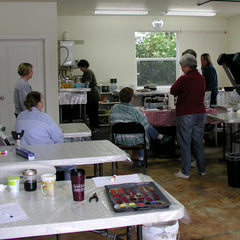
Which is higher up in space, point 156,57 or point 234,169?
point 156,57

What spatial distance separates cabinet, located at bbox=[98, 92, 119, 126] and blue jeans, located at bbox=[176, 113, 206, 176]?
406cm

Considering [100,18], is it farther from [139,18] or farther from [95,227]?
[95,227]

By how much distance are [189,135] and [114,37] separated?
490cm

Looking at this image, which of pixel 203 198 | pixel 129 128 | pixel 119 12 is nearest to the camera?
pixel 203 198

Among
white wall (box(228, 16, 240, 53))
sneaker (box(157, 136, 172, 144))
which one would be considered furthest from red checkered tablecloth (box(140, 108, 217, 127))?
white wall (box(228, 16, 240, 53))

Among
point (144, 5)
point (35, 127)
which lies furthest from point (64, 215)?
point (144, 5)

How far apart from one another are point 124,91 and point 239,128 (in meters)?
2.57

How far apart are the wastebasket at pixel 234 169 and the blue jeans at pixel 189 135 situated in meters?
0.51

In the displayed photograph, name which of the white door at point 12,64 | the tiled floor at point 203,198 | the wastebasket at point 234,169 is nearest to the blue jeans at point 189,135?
the tiled floor at point 203,198

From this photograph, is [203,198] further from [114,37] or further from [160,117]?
[114,37]

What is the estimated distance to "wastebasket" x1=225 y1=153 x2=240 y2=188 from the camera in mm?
4188

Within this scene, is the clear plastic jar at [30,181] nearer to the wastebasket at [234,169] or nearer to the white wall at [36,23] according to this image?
the wastebasket at [234,169]

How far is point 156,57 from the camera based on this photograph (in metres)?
9.48

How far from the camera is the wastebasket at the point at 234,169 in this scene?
419cm
